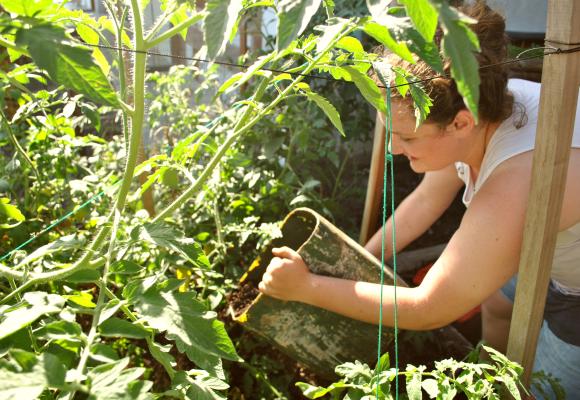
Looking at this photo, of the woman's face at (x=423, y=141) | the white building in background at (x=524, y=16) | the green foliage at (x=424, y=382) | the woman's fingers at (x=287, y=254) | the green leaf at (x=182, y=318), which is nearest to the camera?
the green leaf at (x=182, y=318)

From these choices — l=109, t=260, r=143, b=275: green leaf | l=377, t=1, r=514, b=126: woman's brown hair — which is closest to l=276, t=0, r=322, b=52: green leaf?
l=109, t=260, r=143, b=275: green leaf

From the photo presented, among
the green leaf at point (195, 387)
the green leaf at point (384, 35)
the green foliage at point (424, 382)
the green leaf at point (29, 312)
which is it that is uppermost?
the green leaf at point (384, 35)

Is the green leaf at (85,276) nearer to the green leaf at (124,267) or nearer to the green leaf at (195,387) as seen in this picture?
the green leaf at (124,267)

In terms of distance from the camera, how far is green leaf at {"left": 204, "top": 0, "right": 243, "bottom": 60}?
0.56m

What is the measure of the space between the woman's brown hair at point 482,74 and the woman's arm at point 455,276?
0.16m

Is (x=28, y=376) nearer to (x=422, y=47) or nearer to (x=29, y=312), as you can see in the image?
(x=29, y=312)

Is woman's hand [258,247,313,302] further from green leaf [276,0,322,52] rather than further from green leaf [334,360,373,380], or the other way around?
green leaf [276,0,322,52]

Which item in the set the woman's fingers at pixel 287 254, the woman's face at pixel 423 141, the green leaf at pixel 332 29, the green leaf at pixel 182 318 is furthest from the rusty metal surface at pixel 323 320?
the green leaf at pixel 332 29

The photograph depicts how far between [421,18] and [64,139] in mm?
1337

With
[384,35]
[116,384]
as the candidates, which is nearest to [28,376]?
[116,384]

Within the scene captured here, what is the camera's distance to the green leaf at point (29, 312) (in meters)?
0.66

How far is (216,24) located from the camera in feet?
1.90

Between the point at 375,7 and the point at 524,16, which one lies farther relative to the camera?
the point at 524,16

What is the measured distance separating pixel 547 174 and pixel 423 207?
0.90 m
